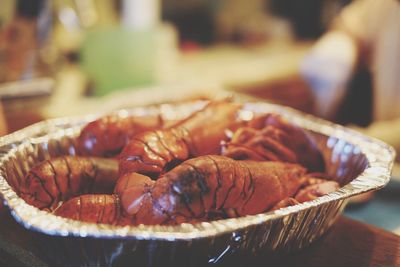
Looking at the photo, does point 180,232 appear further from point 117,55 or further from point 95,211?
point 117,55

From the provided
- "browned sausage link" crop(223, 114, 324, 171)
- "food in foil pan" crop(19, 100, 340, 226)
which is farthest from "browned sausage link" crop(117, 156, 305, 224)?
"browned sausage link" crop(223, 114, 324, 171)

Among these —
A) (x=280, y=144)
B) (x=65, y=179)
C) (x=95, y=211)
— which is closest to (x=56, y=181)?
(x=65, y=179)

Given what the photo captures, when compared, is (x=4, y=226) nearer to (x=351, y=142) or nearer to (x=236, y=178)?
(x=236, y=178)

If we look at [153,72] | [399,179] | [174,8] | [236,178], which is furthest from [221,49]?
[236,178]

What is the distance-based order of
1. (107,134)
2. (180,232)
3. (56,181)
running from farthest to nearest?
(107,134), (56,181), (180,232)

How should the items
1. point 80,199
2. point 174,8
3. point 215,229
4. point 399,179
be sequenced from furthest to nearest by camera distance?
point 174,8 → point 399,179 → point 80,199 → point 215,229

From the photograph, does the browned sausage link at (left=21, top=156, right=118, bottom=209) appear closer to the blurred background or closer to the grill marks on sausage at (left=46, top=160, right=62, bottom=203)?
the grill marks on sausage at (left=46, top=160, right=62, bottom=203)

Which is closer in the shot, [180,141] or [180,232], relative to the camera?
[180,232]

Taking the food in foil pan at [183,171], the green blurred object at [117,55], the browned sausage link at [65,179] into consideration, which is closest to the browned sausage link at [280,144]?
the food in foil pan at [183,171]
